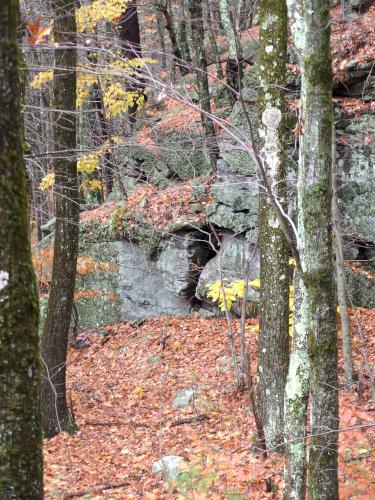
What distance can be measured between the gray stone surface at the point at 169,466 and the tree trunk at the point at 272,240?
3.73 feet

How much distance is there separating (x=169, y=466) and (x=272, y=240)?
10.1 ft

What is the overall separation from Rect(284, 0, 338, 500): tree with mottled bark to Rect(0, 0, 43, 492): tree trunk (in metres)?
1.94

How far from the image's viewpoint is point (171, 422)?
872cm

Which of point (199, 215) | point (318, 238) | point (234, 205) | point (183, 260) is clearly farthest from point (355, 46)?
point (318, 238)

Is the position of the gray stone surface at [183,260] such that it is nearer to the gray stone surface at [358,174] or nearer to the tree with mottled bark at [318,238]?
the gray stone surface at [358,174]

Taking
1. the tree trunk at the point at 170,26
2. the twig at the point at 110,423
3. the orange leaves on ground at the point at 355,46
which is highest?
the tree trunk at the point at 170,26

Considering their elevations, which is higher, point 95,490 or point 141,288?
point 141,288

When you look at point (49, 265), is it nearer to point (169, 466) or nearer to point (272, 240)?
point (169, 466)

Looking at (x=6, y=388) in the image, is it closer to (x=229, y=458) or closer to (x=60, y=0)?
(x=229, y=458)

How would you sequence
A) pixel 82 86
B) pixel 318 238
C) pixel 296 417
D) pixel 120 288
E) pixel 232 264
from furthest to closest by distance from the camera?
pixel 120 288, pixel 82 86, pixel 232 264, pixel 296 417, pixel 318 238

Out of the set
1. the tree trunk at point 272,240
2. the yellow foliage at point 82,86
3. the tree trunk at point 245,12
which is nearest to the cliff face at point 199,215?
the tree trunk at point 245,12

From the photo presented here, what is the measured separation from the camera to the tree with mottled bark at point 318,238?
3.80 metres

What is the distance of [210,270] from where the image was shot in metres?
11.7

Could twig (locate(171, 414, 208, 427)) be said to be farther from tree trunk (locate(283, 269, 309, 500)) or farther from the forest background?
tree trunk (locate(283, 269, 309, 500))
